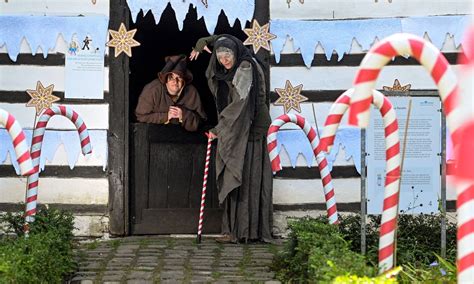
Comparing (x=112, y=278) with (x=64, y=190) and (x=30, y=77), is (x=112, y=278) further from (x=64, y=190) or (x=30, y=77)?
(x=30, y=77)

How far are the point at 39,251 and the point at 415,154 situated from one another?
3.07 metres

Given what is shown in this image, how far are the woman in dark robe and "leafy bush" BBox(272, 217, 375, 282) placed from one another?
1311mm

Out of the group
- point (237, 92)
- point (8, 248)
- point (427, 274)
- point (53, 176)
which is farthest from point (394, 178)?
point (53, 176)

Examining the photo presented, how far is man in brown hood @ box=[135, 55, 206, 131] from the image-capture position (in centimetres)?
962

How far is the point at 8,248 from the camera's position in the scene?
6223 mm

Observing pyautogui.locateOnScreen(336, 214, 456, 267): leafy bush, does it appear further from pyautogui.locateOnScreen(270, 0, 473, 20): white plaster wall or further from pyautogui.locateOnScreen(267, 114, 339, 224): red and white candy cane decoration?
pyautogui.locateOnScreen(270, 0, 473, 20): white plaster wall

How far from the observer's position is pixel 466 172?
4074mm

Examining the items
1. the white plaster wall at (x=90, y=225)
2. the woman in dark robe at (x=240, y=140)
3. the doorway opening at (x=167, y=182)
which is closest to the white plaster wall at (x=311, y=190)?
the woman in dark robe at (x=240, y=140)

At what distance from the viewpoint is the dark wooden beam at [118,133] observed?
9203mm

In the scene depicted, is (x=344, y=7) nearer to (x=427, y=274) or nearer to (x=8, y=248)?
(x=427, y=274)

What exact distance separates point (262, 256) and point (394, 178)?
2.92 m

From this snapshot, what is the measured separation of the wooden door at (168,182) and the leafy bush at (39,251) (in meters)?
1.69

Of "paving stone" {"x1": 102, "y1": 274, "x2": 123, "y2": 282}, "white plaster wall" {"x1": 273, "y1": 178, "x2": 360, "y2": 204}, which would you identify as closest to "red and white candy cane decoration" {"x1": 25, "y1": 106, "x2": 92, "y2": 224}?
"paving stone" {"x1": 102, "y1": 274, "x2": 123, "y2": 282}

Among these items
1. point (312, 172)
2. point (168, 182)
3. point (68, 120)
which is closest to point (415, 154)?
point (312, 172)
